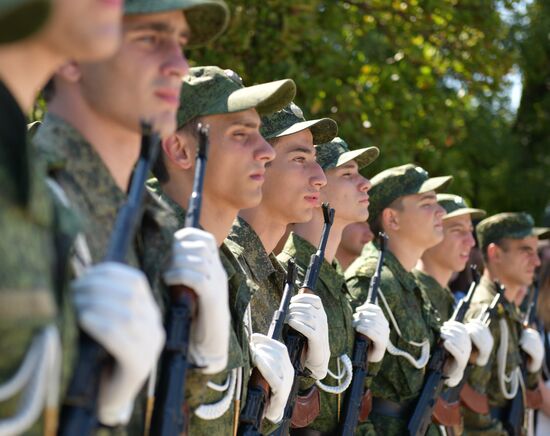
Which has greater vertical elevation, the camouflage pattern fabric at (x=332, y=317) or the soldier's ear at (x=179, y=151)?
the soldier's ear at (x=179, y=151)

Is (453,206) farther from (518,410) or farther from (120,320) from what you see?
(120,320)

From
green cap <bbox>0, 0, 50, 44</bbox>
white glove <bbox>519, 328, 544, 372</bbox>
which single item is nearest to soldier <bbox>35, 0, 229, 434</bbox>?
green cap <bbox>0, 0, 50, 44</bbox>

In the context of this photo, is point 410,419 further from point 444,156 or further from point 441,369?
point 444,156

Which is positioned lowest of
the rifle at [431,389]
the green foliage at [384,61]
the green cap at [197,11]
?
the rifle at [431,389]

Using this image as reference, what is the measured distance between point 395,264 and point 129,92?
12.6ft

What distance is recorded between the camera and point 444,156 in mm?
11688

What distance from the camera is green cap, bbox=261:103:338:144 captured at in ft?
18.2

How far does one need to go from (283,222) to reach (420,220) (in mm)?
1906

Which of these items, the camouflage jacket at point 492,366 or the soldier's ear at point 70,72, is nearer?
the soldier's ear at point 70,72

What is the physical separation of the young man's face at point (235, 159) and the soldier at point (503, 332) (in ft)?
12.4

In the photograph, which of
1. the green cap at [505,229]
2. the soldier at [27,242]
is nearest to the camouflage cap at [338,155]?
the green cap at [505,229]

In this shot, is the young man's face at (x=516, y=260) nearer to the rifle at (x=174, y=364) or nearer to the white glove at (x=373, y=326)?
the white glove at (x=373, y=326)

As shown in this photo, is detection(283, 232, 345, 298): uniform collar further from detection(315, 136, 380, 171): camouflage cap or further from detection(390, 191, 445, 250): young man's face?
detection(390, 191, 445, 250): young man's face

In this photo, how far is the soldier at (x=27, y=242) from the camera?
8.27 feet
